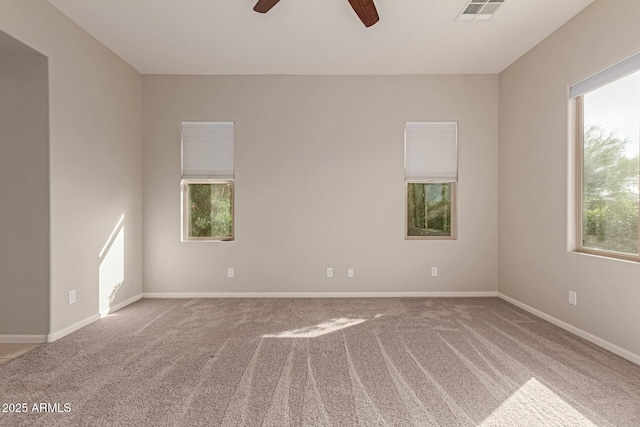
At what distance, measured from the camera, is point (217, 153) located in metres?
4.95

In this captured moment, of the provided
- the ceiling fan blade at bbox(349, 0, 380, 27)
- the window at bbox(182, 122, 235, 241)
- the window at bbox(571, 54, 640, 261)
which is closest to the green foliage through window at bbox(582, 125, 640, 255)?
the window at bbox(571, 54, 640, 261)

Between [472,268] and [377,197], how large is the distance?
1650 mm

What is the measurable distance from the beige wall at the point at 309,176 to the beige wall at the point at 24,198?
169 cm

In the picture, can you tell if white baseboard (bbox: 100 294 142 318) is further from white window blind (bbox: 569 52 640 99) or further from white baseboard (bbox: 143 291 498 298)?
white window blind (bbox: 569 52 640 99)

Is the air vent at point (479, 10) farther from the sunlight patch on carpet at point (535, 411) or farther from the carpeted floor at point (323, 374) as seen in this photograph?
the sunlight patch on carpet at point (535, 411)

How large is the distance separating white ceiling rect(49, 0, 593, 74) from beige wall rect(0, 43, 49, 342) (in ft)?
2.75

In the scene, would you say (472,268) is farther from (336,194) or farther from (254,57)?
(254,57)

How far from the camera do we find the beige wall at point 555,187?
2951 millimetres

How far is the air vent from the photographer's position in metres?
3.20

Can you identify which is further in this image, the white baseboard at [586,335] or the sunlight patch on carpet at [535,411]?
the white baseboard at [586,335]

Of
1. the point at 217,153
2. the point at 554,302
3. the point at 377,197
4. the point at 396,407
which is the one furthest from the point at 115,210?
the point at 554,302

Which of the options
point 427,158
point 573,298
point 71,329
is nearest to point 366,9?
point 427,158

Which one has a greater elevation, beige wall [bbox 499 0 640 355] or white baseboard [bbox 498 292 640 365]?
beige wall [bbox 499 0 640 355]

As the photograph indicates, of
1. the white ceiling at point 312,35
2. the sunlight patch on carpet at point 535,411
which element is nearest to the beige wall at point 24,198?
the white ceiling at point 312,35
